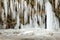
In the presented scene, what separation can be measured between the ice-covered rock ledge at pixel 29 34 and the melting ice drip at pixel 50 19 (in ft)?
0.12

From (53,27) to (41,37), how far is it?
12 cm

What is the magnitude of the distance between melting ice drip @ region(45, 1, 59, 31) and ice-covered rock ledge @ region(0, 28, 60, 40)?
4 centimetres

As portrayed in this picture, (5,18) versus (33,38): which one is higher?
(5,18)

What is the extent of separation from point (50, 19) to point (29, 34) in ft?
0.63

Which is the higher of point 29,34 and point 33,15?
point 33,15

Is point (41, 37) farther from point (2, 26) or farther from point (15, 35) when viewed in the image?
point (2, 26)

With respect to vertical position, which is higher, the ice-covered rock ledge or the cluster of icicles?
the cluster of icicles

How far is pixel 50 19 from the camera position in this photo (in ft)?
3.46

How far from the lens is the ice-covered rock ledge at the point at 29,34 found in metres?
1.04

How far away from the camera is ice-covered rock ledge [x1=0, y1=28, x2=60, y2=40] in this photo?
1.04 metres

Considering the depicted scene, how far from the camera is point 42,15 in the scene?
106cm

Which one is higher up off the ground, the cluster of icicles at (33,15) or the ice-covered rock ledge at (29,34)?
the cluster of icicles at (33,15)

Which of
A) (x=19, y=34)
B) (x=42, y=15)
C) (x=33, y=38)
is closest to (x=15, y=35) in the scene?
(x=19, y=34)

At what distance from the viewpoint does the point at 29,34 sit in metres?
1.07
